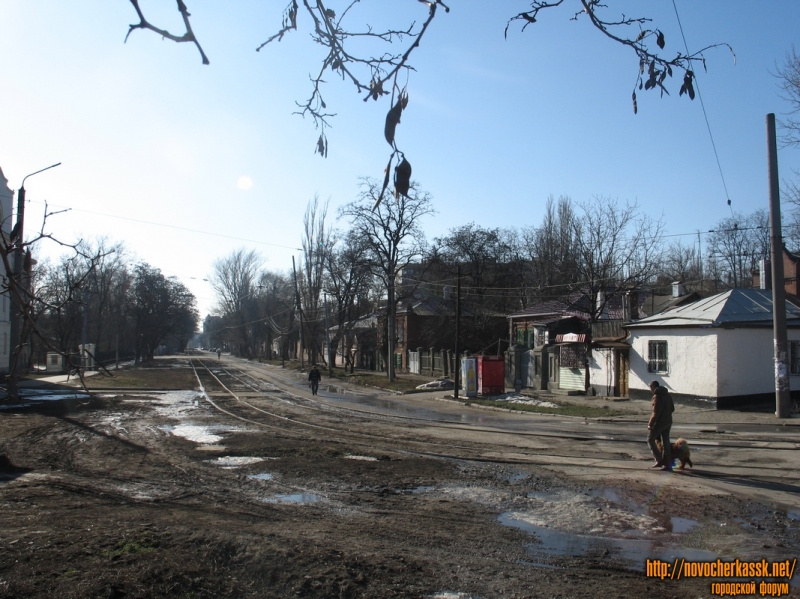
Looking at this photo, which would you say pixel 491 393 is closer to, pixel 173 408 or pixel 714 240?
pixel 173 408

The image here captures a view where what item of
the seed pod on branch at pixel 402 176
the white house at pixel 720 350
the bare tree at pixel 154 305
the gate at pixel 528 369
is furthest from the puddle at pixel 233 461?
the bare tree at pixel 154 305

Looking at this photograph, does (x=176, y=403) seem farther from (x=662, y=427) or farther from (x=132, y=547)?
(x=132, y=547)

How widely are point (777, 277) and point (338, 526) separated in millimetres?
17345

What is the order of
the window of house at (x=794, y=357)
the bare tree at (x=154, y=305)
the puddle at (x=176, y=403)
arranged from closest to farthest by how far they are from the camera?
the puddle at (x=176, y=403)
the window of house at (x=794, y=357)
the bare tree at (x=154, y=305)

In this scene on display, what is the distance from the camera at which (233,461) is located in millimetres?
11453

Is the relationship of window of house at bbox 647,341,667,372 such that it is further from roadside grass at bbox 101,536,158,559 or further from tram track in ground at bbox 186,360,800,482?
roadside grass at bbox 101,536,158,559

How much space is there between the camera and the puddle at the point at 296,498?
8367mm

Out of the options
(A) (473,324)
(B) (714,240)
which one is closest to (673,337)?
(A) (473,324)

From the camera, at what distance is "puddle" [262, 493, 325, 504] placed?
8367 millimetres

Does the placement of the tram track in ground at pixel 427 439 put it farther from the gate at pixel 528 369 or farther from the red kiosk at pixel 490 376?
the gate at pixel 528 369

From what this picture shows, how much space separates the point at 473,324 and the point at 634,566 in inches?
1992

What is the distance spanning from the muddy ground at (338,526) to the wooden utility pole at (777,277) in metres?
12.2

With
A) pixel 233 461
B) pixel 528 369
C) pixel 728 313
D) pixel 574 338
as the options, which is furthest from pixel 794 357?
pixel 233 461

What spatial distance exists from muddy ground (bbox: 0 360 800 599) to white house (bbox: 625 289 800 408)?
1395 centimetres
